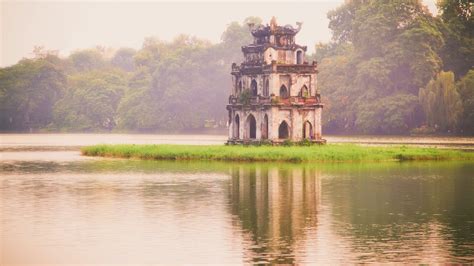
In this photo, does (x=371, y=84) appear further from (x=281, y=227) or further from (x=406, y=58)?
(x=281, y=227)

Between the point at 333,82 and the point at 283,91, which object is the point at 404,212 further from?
the point at 333,82

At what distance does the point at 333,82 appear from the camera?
12206 cm

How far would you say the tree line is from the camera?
10825 cm

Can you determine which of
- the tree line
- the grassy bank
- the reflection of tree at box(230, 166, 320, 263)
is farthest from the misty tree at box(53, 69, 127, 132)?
the reflection of tree at box(230, 166, 320, 263)

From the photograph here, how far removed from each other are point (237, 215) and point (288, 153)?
29234 mm

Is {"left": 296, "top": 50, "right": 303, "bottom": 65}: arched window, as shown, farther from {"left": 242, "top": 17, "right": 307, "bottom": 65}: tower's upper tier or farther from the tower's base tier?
the tower's base tier

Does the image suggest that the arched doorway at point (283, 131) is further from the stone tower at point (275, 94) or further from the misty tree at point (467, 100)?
the misty tree at point (467, 100)

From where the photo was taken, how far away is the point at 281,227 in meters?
31.6

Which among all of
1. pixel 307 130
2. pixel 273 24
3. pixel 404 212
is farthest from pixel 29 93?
pixel 404 212

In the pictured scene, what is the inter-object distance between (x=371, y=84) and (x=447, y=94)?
56.5 feet

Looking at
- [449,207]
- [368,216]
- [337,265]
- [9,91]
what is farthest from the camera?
[9,91]

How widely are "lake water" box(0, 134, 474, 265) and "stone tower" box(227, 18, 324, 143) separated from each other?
16.6 m

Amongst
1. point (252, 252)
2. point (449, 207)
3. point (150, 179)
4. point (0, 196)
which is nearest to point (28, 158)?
point (150, 179)

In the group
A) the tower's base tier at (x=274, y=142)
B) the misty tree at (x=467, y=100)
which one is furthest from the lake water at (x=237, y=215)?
the misty tree at (x=467, y=100)
